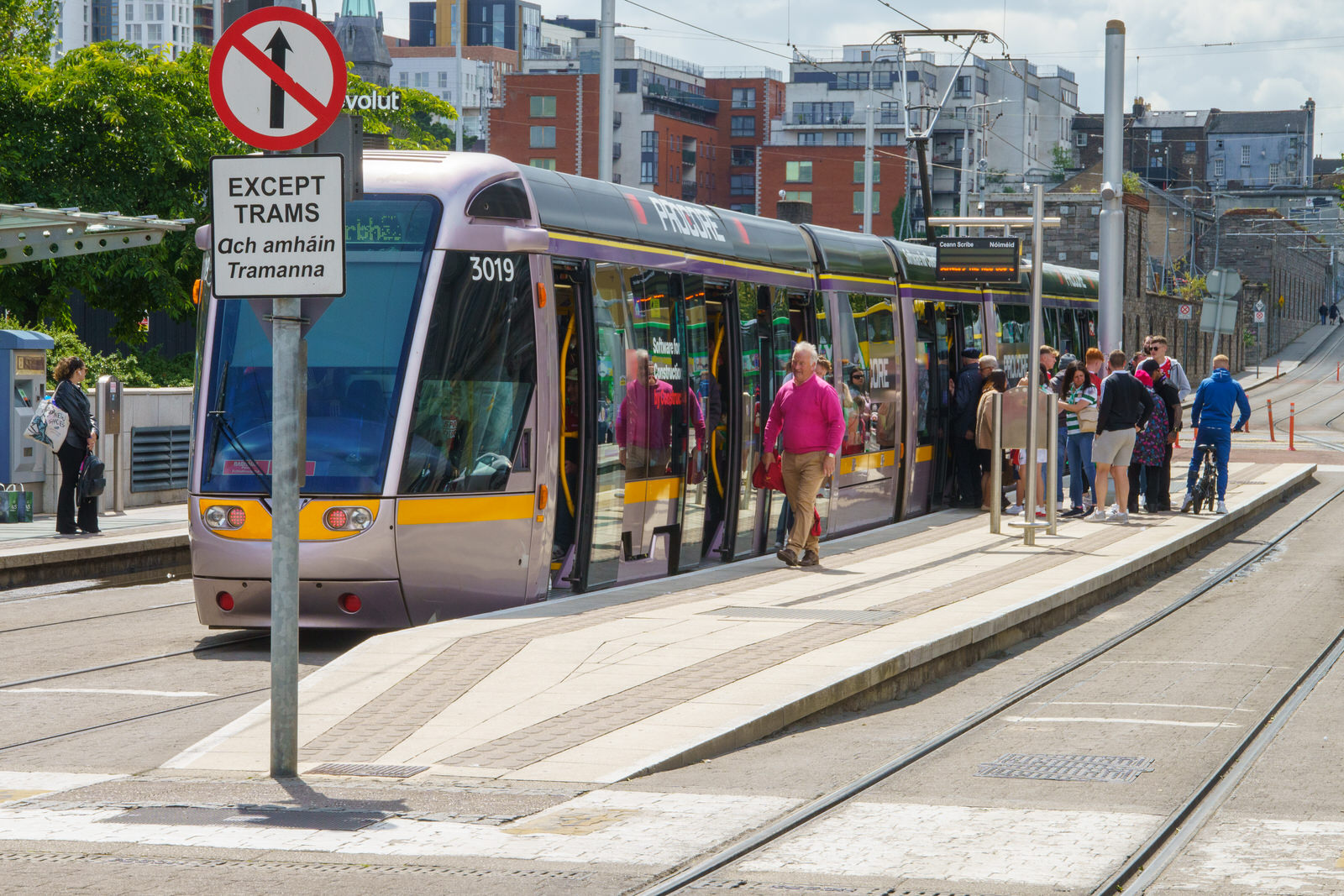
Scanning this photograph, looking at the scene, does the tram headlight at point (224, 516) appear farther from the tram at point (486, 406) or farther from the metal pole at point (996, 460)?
the metal pole at point (996, 460)

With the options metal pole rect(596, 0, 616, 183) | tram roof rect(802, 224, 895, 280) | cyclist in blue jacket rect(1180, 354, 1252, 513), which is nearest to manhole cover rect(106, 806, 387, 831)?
tram roof rect(802, 224, 895, 280)

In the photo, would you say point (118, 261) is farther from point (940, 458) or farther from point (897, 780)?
point (897, 780)

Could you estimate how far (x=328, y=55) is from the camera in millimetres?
6938

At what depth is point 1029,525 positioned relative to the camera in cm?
1680

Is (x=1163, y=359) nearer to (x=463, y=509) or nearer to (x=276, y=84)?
(x=463, y=509)

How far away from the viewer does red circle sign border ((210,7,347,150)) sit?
695 cm

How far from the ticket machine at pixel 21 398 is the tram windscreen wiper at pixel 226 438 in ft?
31.1

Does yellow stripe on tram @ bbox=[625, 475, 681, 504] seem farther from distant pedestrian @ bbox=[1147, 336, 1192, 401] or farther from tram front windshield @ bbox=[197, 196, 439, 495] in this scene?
distant pedestrian @ bbox=[1147, 336, 1192, 401]

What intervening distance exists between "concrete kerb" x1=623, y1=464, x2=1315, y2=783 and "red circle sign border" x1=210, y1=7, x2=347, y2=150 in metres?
2.85

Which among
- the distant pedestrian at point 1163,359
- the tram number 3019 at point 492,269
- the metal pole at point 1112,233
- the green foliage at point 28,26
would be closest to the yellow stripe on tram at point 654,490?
the tram number 3019 at point 492,269

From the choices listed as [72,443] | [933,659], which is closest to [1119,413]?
[933,659]

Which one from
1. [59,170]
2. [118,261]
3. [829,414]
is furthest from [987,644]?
[59,170]

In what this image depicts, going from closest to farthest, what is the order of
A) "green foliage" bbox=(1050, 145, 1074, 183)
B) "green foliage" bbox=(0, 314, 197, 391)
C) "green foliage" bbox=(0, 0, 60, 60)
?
"green foliage" bbox=(0, 314, 197, 391), "green foliage" bbox=(0, 0, 60, 60), "green foliage" bbox=(1050, 145, 1074, 183)

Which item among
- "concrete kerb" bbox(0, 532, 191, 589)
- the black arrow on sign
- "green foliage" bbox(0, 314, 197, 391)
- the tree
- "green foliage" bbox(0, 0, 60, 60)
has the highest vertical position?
"green foliage" bbox(0, 0, 60, 60)
